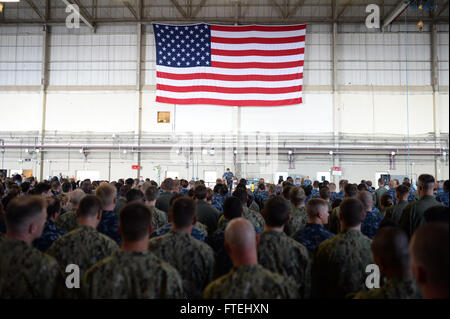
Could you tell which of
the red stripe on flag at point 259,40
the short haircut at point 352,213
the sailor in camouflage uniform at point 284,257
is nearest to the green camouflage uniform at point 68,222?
the sailor in camouflage uniform at point 284,257

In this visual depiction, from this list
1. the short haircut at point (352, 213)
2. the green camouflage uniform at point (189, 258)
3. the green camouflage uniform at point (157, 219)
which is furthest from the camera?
the green camouflage uniform at point (157, 219)

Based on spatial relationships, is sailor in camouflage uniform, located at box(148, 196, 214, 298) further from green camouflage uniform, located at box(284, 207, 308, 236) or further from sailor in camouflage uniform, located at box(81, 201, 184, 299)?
green camouflage uniform, located at box(284, 207, 308, 236)

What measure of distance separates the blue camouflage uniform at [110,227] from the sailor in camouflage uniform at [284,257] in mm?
2224

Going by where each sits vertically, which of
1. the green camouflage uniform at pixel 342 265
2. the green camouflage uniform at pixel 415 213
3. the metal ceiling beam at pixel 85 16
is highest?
the metal ceiling beam at pixel 85 16

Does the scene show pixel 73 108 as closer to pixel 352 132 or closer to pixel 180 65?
pixel 180 65

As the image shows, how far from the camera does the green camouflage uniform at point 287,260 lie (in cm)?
303

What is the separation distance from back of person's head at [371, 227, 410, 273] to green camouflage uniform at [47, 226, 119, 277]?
2.28 meters

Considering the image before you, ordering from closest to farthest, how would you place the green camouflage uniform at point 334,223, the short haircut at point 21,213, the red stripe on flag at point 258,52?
the short haircut at point 21,213
the green camouflage uniform at point 334,223
the red stripe on flag at point 258,52

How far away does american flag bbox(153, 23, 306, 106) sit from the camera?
70.4ft

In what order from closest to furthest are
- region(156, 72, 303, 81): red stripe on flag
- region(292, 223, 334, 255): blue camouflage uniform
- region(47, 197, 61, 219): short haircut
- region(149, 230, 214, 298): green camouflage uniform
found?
region(149, 230, 214, 298): green camouflage uniform < region(292, 223, 334, 255): blue camouflage uniform < region(47, 197, 61, 219): short haircut < region(156, 72, 303, 81): red stripe on flag

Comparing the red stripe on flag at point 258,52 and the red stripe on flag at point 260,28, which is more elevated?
the red stripe on flag at point 260,28

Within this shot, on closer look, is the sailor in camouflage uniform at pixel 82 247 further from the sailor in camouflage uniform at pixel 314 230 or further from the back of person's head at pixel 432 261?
the back of person's head at pixel 432 261

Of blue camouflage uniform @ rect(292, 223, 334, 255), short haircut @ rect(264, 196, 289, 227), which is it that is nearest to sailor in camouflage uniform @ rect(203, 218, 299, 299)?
short haircut @ rect(264, 196, 289, 227)

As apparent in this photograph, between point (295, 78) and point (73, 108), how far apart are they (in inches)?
570
